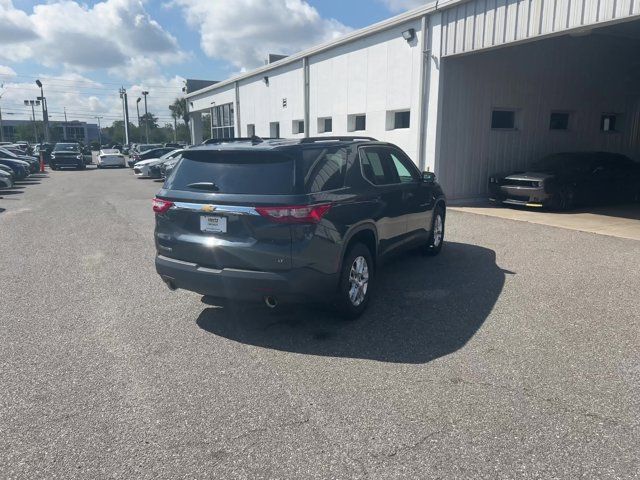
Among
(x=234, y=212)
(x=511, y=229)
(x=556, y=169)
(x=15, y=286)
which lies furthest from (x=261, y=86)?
(x=234, y=212)

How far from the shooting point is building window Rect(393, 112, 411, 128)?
15177 mm

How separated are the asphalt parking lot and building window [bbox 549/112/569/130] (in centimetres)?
1055

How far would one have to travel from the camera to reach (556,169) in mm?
13062

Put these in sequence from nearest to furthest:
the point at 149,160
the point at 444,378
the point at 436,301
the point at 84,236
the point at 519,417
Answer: the point at 519,417, the point at 444,378, the point at 436,301, the point at 84,236, the point at 149,160

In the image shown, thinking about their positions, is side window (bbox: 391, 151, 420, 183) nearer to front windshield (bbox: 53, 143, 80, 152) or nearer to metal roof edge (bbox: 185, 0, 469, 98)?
metal roof edge (bbox: 185, 0, 469, 98)

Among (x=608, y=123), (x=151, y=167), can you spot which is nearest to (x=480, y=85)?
(x=608, y=123)

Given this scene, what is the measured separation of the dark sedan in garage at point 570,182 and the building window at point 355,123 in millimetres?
5509

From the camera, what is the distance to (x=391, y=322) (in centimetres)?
501

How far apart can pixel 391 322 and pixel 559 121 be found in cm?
1416

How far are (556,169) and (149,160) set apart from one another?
20140 millimetres

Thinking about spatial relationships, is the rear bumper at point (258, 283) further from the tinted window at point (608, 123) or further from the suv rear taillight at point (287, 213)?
the tinted window at point (608, 123)

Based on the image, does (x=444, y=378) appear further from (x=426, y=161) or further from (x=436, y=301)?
(x=426, y=161)

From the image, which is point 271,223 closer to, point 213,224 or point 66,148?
point 213,224

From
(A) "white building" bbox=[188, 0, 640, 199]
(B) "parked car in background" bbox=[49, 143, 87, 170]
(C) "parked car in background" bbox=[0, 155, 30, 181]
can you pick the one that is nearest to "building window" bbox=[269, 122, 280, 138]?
(A) "white building" bbox=[188, 0, 640, 199]
